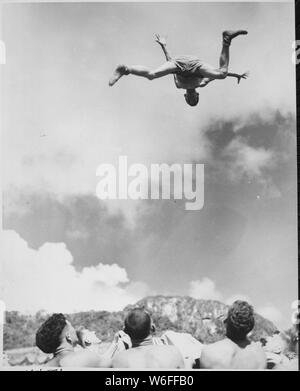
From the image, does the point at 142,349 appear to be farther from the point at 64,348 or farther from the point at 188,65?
the point at 188,65

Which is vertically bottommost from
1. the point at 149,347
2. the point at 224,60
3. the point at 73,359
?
the point at 73,359

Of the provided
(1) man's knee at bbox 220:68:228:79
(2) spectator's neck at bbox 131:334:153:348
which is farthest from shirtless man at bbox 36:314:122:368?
(1) man's knee at bbox 220:68:228:79

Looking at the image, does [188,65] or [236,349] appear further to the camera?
[188,65]

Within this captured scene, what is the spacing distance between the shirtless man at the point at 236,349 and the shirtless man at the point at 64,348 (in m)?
0.90

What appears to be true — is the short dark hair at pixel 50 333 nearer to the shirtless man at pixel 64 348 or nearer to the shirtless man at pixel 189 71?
the shirtless man at pixel 64 348

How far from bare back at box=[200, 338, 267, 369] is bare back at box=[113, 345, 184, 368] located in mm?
225

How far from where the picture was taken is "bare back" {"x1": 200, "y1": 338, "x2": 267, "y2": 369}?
15.3ft

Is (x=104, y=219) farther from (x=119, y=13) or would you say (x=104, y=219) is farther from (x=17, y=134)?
(x=119, y=13)

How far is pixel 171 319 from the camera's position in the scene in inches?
184

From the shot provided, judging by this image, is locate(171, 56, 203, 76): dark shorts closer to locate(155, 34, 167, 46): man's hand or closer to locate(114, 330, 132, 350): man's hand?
locate(155, 34, 167, 46): man's hand

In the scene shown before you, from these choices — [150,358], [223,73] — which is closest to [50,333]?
[150,358]

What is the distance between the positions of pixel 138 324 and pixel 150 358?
0.97ft

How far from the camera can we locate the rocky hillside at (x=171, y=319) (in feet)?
15.2

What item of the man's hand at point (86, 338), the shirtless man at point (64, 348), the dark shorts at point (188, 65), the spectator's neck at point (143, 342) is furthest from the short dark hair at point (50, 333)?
the dark shorts at point (188, 65)
